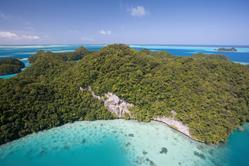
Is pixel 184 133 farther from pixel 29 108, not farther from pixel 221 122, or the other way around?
pixel 29 108

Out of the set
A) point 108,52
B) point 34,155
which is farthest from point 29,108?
point 108,52

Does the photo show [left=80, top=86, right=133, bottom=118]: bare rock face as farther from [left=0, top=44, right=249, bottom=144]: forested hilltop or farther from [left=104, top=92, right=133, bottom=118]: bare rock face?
[left=0, top=44, right=249, bottom=144]: forested hilltop

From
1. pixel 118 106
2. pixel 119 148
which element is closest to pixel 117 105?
pixel 118 106

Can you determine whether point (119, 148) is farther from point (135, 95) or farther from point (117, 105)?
point (135, 95)

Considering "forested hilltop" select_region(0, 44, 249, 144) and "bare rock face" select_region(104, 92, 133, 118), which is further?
"bare rock face" select_region(104, 92, 133, 118)

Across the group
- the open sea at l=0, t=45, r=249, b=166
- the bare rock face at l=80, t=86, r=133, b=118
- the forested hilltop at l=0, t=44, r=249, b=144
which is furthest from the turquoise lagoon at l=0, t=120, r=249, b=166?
the bare rock face at l=80, t=86, r=133, b=118

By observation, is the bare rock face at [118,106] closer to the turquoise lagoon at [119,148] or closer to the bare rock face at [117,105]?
the bare rock face at [117,105]

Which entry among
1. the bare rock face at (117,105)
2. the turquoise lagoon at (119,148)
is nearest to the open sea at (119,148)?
the turquoise lagoon at (119,148)
